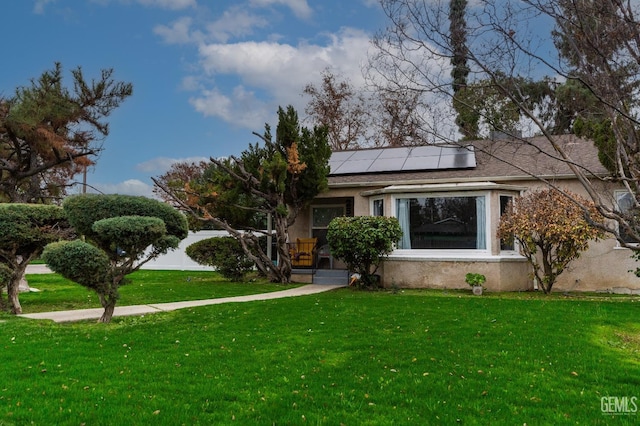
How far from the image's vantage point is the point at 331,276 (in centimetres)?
1527

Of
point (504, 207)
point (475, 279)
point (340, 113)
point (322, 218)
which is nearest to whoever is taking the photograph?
point (475, 279)

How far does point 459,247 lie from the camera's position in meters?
13.1

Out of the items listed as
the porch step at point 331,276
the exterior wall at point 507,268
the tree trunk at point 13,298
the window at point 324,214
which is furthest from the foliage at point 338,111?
the tree trunk at point 13,298

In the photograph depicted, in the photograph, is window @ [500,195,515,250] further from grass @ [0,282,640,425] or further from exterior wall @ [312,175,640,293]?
grass @ [0,282,640,425]

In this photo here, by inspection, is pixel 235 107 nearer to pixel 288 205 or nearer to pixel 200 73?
pixel 200 73

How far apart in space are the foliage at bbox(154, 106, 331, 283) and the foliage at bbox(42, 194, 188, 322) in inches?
197

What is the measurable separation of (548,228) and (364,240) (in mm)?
4534

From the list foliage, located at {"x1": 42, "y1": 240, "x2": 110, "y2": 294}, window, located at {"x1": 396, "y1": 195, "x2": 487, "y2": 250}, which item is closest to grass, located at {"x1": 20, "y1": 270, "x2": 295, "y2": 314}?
foliage, located at {"x1": 42, "y1": 240, "x2": 110, "y2": 294}

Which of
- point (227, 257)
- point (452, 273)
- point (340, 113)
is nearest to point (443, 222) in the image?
point (452, 273)

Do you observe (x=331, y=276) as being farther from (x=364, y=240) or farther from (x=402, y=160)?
(x=402, y=160)

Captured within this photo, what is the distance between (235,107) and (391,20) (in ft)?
38.4

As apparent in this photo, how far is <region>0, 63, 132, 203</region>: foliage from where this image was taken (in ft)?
51.5

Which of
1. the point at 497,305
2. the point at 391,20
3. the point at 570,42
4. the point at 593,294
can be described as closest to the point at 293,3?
the point at 391,20

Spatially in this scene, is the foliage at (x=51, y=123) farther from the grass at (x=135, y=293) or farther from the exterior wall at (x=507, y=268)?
the exterior wall at (x=507, y=268)
